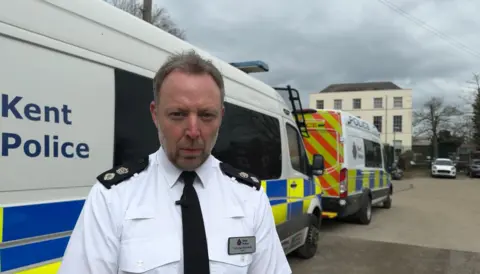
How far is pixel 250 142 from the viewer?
4324 mm

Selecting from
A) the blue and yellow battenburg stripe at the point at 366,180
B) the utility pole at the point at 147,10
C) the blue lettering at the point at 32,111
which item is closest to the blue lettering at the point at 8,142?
the blue lettering at the point at 32,111

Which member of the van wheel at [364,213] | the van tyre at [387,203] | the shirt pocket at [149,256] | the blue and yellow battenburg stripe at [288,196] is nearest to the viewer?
the shirt pocket at [149,256]

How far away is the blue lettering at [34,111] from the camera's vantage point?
1.93 metres

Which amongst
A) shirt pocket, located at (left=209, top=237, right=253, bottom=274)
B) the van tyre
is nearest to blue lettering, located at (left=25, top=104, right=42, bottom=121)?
shirt pocket, located at (left=209, top=237, right=253, bottom=274)

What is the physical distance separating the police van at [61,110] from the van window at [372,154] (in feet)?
26.3

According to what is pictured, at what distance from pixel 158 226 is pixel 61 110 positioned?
126 centimetres

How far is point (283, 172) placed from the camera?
5.04 meters

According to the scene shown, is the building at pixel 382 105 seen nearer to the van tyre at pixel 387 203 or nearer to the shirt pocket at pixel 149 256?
the van tyre at pixel 387 203

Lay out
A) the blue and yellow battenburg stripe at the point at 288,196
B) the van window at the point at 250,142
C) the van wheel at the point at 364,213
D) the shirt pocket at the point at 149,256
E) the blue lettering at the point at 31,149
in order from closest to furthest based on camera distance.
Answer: the shirt pocket at the point at 149,256, the blue lettering at the point at 31,149, the van window at the point at 250,142, the blue and yellow battenburg stripe at the point at 288,196, the van wheel at the point at 364,213

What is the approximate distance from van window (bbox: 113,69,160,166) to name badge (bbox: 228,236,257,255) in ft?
4.76

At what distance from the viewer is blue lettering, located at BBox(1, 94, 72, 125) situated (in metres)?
1.93

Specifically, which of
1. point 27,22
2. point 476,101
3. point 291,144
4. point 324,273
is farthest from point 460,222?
point 476,101

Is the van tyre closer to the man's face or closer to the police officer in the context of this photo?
the police officer

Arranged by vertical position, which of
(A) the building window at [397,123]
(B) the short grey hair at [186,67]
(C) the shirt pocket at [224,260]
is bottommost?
(C) the shirt pocket at [224,260]
